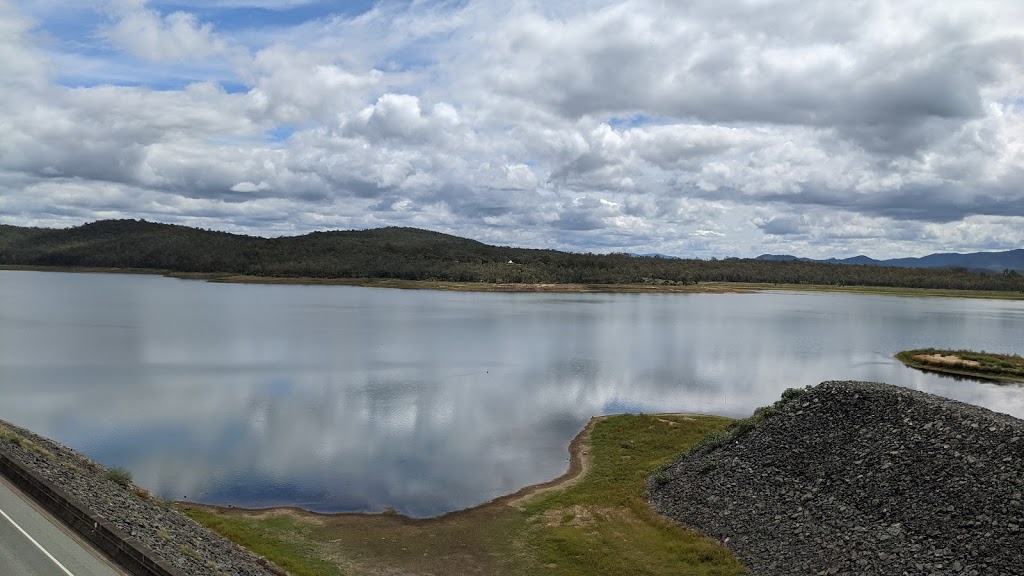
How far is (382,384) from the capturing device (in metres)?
44.1

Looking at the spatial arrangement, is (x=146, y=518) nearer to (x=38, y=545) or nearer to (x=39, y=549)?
(x=38, y=545)

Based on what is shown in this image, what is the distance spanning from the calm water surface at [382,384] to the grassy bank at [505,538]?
1.59 metres

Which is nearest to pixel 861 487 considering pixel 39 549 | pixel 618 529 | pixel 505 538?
pixel 618 529

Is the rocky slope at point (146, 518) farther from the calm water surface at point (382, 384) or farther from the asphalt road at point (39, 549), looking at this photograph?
the calm water surface at point (382, 384)

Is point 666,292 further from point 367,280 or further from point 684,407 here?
point 684,407

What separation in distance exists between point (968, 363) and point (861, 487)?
49.7 meters

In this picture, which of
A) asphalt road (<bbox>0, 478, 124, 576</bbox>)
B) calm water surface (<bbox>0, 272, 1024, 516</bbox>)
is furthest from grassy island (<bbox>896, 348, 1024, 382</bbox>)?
asphalt road (<bbox>0, 478, 124, 576</bbox>)

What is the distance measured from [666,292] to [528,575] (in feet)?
549

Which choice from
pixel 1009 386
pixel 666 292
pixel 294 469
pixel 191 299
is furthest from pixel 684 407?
pixel 666 292

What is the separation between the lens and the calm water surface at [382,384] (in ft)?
84.9

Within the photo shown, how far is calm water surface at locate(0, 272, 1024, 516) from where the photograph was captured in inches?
1019

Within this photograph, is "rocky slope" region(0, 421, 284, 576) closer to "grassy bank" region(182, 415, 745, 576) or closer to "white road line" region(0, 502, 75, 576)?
"grassy bank" region(182, 415, 745, 576)

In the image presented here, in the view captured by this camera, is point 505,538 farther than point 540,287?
No

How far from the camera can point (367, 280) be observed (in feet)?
609
